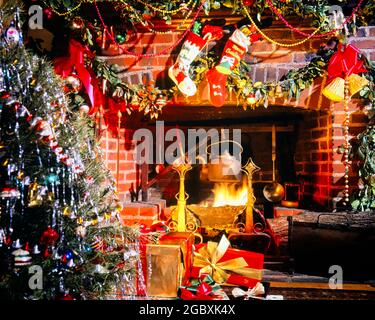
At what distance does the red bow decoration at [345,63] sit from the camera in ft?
7.01

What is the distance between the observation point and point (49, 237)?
4.83 feet

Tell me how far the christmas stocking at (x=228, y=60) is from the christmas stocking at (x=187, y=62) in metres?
0.14

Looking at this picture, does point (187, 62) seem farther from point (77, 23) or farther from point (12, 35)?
point (12, 35)

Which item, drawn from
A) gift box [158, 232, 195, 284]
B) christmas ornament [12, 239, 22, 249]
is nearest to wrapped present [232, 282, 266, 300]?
gift box [158, 232, 195, 284]

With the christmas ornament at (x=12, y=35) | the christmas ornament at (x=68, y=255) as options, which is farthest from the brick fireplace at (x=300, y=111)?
the christmas ornament at (x=68, y=255)

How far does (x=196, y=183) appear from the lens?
325 cm

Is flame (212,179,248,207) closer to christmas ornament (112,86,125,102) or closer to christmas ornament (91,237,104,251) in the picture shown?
christmas ornament (112,86,125,102)

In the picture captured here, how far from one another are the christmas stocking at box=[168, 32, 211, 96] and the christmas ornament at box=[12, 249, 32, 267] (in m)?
1.42

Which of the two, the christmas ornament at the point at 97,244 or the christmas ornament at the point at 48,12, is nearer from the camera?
the christmas ornament at the point at 97,244

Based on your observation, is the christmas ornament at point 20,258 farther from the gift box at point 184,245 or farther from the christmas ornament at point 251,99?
the christmas ornament at point 251,99

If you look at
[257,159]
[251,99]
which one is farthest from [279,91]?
[257,159]
